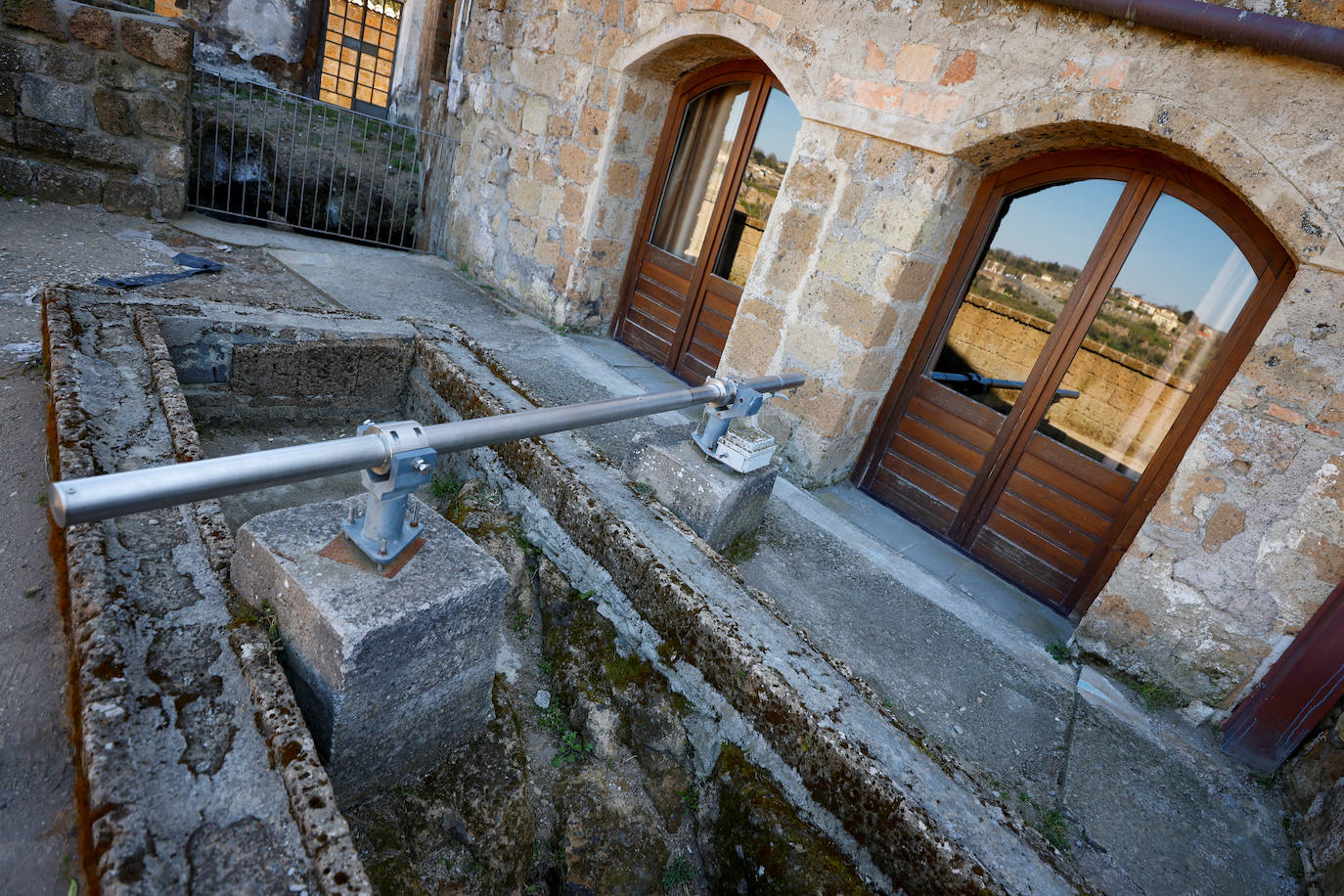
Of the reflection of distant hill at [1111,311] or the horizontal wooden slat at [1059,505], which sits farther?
the horizontal wooden slat at [1059,505]

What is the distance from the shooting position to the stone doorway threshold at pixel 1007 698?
2.16 m

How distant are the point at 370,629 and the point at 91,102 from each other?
5074 millimetres

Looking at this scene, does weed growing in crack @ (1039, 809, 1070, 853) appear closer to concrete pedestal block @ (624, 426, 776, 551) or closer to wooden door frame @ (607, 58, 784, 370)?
concrete pedestal block @ (624, 426, 776, 551)

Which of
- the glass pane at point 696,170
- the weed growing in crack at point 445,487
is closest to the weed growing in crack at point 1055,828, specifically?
the weed growing in crack at point 445,487

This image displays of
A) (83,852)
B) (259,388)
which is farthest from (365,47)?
(83,852)

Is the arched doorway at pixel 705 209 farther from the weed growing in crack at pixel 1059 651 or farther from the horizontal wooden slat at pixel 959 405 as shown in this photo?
the weed growing in crack at pixel 1059 651

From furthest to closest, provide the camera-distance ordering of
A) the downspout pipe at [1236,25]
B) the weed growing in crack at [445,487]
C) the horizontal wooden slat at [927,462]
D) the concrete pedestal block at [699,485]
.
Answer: the horizontal wooden slat at [927,462] < the weed growing in crack at [445,487] < the concrete pedestal block at [699,485] < the downspout pipe at [1236,25]

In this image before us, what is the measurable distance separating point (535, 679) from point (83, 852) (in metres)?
1.30

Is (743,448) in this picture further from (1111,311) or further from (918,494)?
(1111,311)

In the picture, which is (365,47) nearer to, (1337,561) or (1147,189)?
(1147,189)

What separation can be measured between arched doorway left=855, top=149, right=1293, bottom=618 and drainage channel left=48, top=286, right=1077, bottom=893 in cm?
218

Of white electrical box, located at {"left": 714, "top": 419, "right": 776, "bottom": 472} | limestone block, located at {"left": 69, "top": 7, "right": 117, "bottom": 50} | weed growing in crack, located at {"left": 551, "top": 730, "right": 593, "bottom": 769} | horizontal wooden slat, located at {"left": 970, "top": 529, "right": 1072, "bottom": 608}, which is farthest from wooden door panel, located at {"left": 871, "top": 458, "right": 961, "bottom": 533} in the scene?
limestone block, located at {"left": 69, "top": 7, "right": 117, "bottom": 50}

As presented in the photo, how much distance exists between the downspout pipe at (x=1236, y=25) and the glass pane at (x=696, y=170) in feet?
8.21

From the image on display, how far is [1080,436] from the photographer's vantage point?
3.54m
